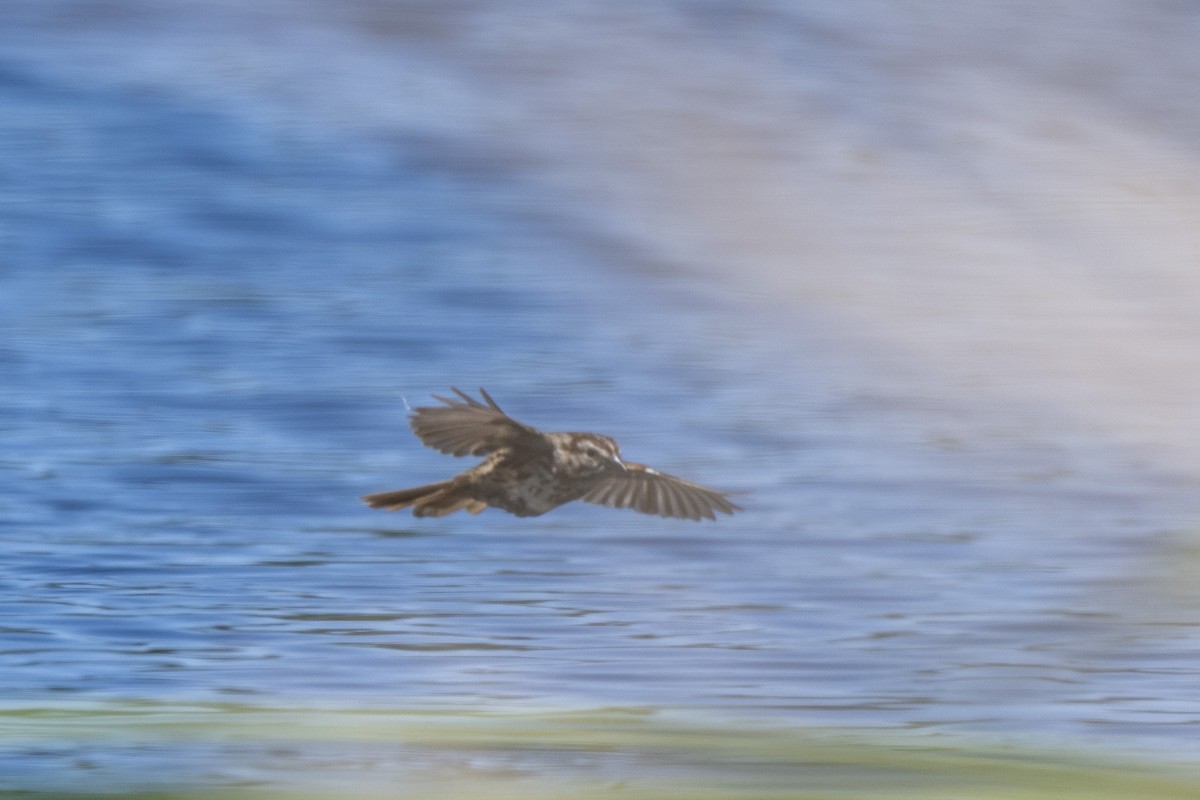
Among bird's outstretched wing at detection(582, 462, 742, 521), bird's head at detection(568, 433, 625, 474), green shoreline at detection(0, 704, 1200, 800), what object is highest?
bird's head at detection(568, 433, 625, 474)

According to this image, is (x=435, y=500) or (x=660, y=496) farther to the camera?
(x=660, y=496)

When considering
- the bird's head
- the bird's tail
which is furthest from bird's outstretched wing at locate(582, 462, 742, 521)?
the bird's tail

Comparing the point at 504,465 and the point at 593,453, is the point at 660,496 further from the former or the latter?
the point at 504,465

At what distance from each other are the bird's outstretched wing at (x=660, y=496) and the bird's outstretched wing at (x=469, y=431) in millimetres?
341

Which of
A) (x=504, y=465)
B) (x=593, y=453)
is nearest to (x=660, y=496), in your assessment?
(x=593, y=453)

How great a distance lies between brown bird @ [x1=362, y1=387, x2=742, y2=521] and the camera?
405 centimetres

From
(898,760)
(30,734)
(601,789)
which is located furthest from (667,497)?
(30,734)

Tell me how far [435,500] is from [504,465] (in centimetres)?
20

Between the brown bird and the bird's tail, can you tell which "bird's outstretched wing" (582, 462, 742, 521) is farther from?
the bird's tail

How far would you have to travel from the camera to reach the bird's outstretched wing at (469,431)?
4051mm

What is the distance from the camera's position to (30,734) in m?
5.16

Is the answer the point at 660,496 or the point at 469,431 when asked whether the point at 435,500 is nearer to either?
the point at 469,431

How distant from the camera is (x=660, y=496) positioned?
4570 mm

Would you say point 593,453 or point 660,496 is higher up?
point 593,453
